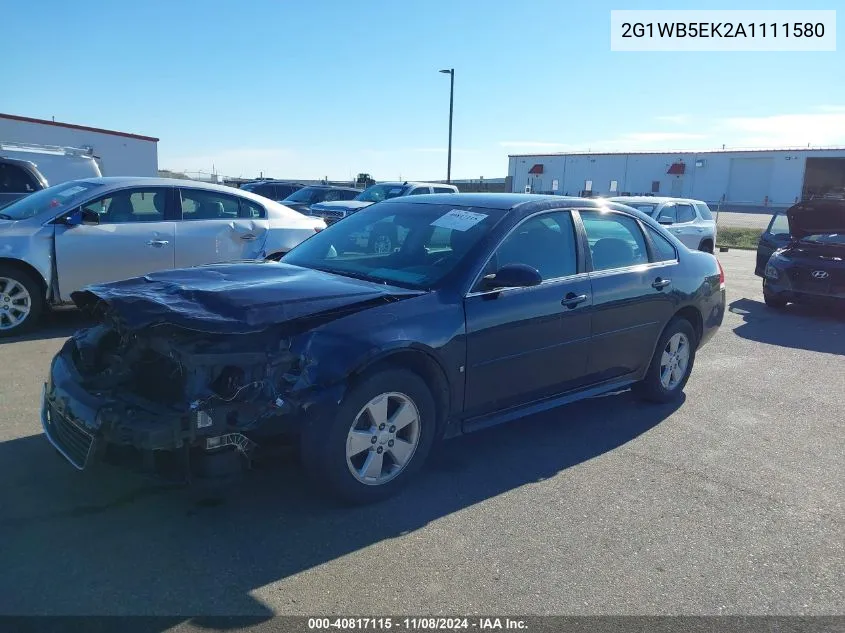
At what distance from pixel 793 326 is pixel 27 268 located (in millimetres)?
9572

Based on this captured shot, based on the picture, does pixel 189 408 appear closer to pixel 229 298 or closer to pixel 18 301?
pixel 229 298

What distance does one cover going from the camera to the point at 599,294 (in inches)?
195

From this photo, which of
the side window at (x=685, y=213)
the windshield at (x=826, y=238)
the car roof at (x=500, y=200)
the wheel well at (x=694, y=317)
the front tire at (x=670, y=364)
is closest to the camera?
the car roof at (x=500, y=200)

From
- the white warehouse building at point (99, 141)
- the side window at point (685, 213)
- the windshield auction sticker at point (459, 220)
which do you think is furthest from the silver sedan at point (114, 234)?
the white warehouse building at point (99, 141)

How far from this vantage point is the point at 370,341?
3580 mm

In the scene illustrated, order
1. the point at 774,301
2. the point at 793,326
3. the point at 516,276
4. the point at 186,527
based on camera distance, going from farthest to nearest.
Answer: the point at 774,301 → the point at 793,326 → the point at 516,276 → the point at 186,527

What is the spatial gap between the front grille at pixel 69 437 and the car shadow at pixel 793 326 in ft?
25.5

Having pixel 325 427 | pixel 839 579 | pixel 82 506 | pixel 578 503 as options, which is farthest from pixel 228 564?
pixel 839 579

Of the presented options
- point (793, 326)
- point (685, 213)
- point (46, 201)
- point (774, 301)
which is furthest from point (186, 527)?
point (685, 213)

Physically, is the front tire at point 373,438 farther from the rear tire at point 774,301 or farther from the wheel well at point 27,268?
the rear tire at point 774,301

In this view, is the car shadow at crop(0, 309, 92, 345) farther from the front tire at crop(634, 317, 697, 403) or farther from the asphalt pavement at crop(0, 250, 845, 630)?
the front tire at crop(634, 317, 697, 403)

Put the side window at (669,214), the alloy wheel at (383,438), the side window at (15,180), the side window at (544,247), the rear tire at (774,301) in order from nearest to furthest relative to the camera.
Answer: the alloy wheel at (383,438) < the side window at (544,247) < the side window at (15,180) < the rear tire at (774,301) < the side window at (669,214)

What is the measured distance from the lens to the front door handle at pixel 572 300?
4.68 metres

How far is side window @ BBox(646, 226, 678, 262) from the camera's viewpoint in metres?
5.69
